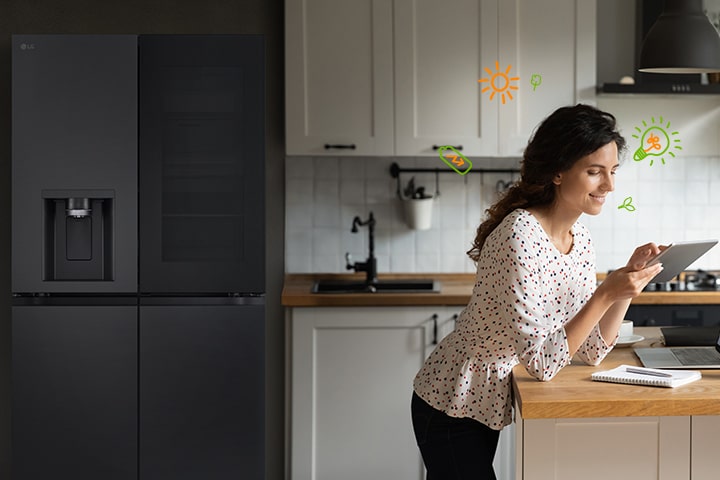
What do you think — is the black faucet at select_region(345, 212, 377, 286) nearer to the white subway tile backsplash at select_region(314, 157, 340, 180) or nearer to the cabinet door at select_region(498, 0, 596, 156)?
the white subway tile backsplash at select_region(314, 157, 340, 180)

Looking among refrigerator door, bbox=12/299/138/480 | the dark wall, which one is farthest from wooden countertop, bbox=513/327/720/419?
the dark wall

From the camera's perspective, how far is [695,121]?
411cm

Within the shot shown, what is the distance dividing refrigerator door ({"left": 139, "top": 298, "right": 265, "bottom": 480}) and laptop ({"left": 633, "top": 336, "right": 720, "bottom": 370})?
59.0 inches

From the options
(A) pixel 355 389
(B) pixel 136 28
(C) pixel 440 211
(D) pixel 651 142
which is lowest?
(A) pixel 355 389

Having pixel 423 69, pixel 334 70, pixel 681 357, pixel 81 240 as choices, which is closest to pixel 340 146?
pixel 334 70

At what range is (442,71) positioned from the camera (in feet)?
12.4

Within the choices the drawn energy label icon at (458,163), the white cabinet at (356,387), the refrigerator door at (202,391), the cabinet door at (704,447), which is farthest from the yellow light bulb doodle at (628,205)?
the cabinet door at (704,447)

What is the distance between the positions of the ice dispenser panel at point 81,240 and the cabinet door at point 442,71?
120 cm

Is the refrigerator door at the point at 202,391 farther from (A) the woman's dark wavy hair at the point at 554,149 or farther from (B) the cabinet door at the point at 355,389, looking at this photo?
(A) the woman's dark wavy hair at the point at 554,149

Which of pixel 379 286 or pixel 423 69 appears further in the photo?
pixel 379 286

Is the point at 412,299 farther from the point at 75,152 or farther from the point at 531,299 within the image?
the point at 531,299

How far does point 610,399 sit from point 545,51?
2.14 metres

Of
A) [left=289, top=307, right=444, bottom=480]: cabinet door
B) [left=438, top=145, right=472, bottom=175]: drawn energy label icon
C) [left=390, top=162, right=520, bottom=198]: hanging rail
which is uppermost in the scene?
[left=438, top=145, right=472, bottom=175]: drawn energy label icon

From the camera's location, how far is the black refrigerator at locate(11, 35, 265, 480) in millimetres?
3412
